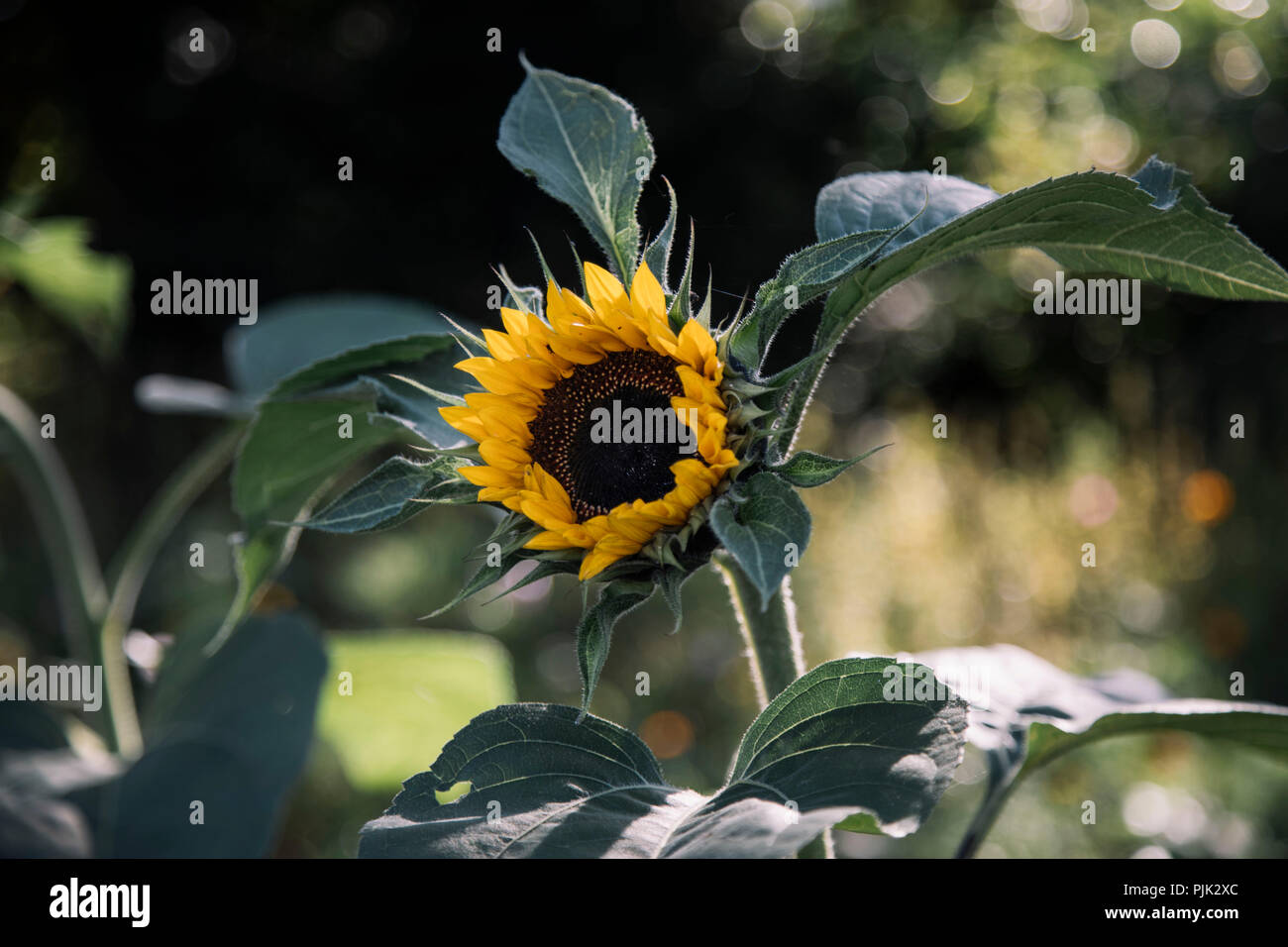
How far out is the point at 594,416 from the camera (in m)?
0.67

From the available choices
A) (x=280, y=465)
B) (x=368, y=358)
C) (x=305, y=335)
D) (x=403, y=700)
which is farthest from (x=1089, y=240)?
(x=403, y=700)

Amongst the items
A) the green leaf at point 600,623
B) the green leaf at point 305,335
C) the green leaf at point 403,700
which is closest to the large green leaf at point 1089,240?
the green leaf at point 600,623

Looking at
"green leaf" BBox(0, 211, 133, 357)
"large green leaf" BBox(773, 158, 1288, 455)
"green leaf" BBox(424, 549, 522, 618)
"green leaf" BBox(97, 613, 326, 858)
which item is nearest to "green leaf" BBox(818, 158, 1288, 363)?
"large green leaf" BBox(773, 158, 1288, 455)

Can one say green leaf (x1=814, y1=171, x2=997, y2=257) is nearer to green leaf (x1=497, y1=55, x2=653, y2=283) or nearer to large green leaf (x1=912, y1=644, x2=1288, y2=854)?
green leaf (x1=497, y1=55, x2=653, y2=283)

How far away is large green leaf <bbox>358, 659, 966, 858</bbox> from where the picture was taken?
481 millimetres

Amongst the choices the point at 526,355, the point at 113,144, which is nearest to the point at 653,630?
the point at 526,355

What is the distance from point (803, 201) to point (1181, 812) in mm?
3114

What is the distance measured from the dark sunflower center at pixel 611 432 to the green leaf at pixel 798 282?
0.06m

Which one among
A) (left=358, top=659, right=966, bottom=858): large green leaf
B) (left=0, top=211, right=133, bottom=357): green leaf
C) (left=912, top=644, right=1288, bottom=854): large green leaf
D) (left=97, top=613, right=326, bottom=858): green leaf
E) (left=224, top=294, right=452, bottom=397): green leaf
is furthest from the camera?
(left=0, top=211, right=133, bottom=357): green leaf

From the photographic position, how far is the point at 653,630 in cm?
346

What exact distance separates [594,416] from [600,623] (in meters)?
0.14

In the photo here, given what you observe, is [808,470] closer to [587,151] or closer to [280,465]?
[587,151]

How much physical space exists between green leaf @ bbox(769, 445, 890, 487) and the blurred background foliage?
5.0 inches
